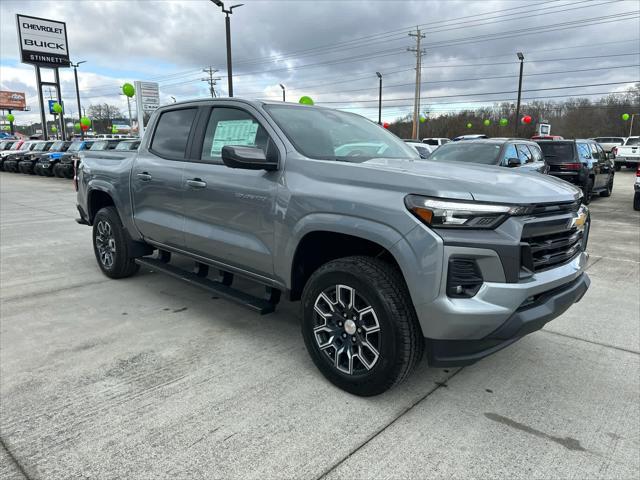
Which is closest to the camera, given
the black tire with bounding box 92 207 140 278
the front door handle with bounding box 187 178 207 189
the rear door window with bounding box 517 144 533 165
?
the front door handle with bounding box 187 178 207 189

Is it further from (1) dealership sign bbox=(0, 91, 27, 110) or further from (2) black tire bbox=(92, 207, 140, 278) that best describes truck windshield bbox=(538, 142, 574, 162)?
(1) dealership sign bbox=(0, 91, 27, 110)

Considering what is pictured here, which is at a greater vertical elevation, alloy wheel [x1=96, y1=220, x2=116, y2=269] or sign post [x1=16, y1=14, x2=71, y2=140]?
sign post [x1=16, y1=14, x2=71, y2=140]

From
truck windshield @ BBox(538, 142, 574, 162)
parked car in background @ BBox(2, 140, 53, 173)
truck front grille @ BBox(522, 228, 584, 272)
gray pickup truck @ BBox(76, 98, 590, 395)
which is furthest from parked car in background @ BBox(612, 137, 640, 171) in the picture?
parked car in background @ BBox(2, 140, 53, 173)

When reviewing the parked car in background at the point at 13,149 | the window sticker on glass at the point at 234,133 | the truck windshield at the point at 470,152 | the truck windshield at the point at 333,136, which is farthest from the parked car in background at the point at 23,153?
the truck windshield at the point at 333,136

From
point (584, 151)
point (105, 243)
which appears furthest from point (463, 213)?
point (584, 151)

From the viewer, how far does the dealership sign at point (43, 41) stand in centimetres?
3988

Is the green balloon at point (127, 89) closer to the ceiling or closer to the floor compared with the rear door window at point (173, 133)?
closer to the ceiling

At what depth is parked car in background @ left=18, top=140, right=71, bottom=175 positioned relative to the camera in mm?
24109

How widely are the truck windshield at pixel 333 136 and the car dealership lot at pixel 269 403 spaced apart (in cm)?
157

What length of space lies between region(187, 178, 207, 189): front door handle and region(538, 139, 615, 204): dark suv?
10893 millimetres

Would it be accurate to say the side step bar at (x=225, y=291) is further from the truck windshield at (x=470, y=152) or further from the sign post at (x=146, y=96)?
the sign post at (x=146, y=96)

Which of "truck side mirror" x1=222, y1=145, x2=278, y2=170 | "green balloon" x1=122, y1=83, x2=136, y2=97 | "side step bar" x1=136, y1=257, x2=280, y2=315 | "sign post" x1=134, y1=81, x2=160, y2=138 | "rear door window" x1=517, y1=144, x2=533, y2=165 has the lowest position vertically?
"side step bar" x1=136, y1=257, x2=280, y2=315

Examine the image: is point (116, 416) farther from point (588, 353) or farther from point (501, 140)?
point (501, 140)

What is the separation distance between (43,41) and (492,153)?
44.9 meters
